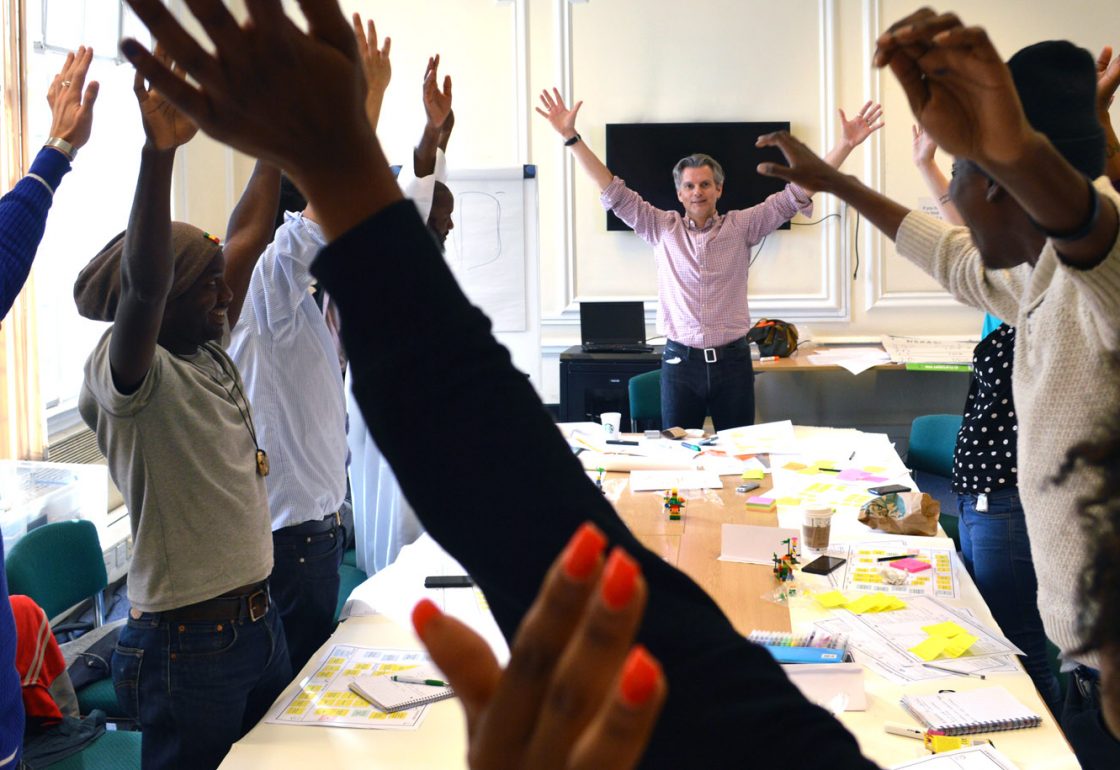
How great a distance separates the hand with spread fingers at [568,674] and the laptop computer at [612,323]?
5.46 meters

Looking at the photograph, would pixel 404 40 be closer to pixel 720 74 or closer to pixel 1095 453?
pixel 720 74

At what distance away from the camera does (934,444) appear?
12.0 feet

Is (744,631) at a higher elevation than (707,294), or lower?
lower

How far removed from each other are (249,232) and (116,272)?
0.51m

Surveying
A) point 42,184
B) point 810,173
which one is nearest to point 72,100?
point 42,184

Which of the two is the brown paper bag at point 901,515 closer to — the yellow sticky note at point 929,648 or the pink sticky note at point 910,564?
the pink sticky note at point 910,564

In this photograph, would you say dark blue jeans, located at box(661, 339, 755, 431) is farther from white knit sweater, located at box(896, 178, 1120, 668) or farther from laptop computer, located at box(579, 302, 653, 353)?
white knit sweater, located at box(896, 178, 1120, 668)

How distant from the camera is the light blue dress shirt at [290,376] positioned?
89.2 inches

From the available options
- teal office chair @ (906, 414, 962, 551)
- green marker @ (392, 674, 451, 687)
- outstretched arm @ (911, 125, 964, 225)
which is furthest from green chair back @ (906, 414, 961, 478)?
green marker @ (392, 674, 451, 687)

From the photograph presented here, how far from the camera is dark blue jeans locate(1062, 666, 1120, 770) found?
1569 millimetres

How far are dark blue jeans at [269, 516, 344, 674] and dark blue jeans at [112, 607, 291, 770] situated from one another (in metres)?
0.44

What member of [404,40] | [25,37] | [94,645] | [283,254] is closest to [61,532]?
[94,645]

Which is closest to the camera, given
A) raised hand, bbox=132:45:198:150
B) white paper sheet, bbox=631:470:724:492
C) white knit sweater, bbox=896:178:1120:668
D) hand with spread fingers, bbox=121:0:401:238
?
hand with spread fingers, bbox=121:0:401:238

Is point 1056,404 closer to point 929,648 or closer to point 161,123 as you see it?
point 929,648
